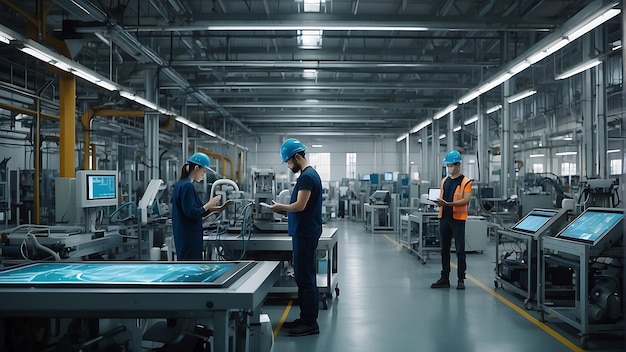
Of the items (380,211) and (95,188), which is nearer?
(95,188)

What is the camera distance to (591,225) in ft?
12.6

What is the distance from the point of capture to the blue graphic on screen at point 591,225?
12.0 ft

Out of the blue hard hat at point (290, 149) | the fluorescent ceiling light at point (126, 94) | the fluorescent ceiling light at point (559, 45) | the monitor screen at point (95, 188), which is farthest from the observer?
the fluorescent ceiling light at point (126, 94)

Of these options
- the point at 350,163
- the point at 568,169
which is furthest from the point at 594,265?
the point at 350,163

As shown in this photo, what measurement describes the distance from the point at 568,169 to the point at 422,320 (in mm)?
9758

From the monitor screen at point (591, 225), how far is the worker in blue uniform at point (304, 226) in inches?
84.8

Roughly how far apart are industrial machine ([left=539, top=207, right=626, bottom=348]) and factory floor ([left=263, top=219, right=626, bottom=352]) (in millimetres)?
177

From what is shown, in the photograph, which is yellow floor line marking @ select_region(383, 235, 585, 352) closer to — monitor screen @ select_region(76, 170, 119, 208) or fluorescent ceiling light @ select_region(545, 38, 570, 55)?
fluorescent ceiling light @ select_region(545, 38, 570, 55)

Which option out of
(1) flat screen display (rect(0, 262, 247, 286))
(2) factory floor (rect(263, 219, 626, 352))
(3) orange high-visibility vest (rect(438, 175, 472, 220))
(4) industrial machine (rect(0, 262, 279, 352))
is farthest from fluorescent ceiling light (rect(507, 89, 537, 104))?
(1) flat screen display (rect(0, 262, 247, 286))

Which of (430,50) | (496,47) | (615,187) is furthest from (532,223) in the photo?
(496,47)

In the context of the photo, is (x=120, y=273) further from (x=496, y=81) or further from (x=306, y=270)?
(x=496, y=81)

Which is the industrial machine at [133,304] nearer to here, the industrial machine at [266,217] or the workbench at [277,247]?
the workbench at [277,247]

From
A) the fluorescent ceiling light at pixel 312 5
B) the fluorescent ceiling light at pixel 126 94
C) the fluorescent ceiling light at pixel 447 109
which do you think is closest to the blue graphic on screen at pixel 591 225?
the fluorescent ceiling light at pixel 312 5

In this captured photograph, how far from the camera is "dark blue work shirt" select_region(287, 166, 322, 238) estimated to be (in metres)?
3.67
